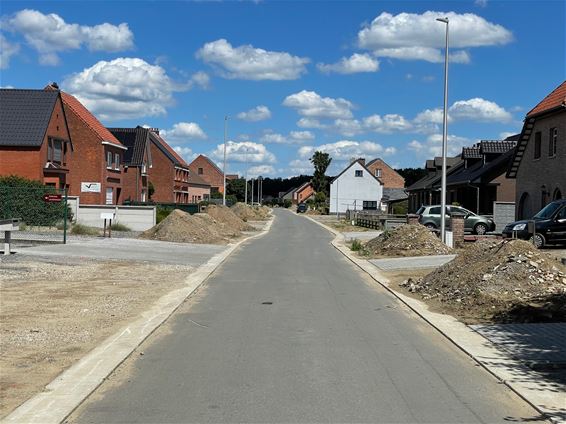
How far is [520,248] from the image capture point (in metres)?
14.2

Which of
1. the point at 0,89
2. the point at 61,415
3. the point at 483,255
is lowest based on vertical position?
the point at 61,415

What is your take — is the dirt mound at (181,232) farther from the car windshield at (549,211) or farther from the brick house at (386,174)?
the brick house at (386,174)

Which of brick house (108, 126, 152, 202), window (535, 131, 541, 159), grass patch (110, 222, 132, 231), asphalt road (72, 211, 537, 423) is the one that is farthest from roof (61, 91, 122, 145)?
asphalt road (72, 211, 537, 423)

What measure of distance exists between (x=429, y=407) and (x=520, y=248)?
872cm

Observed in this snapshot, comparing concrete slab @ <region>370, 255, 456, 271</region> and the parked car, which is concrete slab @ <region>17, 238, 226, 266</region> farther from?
the parked car

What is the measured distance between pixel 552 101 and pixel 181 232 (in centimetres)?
1988

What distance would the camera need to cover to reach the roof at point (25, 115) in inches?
1612

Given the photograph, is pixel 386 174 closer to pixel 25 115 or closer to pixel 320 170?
pixel 320 170

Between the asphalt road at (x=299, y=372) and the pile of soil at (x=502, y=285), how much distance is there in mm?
1548

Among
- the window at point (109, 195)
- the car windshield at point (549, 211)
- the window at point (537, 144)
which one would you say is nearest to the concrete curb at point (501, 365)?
the car windshield at point (549, 211)

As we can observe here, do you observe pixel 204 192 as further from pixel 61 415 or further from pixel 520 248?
pixel 61 415

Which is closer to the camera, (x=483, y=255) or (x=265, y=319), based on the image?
(x=265, y=319)

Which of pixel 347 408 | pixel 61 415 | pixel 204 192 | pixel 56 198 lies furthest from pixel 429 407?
pixel 204 192

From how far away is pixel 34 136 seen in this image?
4112 cm
